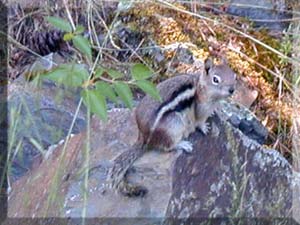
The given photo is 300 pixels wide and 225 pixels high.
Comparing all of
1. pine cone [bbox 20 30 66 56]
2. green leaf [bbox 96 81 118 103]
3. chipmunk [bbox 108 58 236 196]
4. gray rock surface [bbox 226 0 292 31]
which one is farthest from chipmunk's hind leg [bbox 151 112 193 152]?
gray rock surface [bbox 226 0 292 31]

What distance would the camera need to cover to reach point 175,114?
3723mm

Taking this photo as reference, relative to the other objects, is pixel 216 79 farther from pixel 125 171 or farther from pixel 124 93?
pixel 124 93

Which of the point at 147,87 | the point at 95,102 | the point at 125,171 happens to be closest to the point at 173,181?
the point at 125,171

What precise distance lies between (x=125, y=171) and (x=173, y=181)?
17cm

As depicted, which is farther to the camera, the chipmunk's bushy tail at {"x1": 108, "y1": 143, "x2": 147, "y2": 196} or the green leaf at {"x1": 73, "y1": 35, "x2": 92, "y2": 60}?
the chipmunk's bushy tail at {"x1": 108, "y1": 143, "x2": 147, "y2": 196}

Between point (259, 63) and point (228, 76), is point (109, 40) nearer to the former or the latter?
point (259, 63)

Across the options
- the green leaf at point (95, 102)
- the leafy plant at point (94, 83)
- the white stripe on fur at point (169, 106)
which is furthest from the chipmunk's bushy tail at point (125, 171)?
the green leaf at point (95, 102)

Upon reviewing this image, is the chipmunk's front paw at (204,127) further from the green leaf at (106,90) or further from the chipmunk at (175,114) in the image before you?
the green leaf at (106,90)

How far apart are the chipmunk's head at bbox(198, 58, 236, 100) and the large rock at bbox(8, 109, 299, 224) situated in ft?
0.33

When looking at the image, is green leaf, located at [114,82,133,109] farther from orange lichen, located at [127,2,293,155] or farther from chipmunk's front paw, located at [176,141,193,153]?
orange lichen, located at [127,2,293,155]

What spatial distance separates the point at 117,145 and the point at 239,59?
118 centimetres

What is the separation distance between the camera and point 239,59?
15.8ft

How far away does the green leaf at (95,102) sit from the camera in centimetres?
269

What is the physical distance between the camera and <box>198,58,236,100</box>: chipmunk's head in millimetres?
3865
